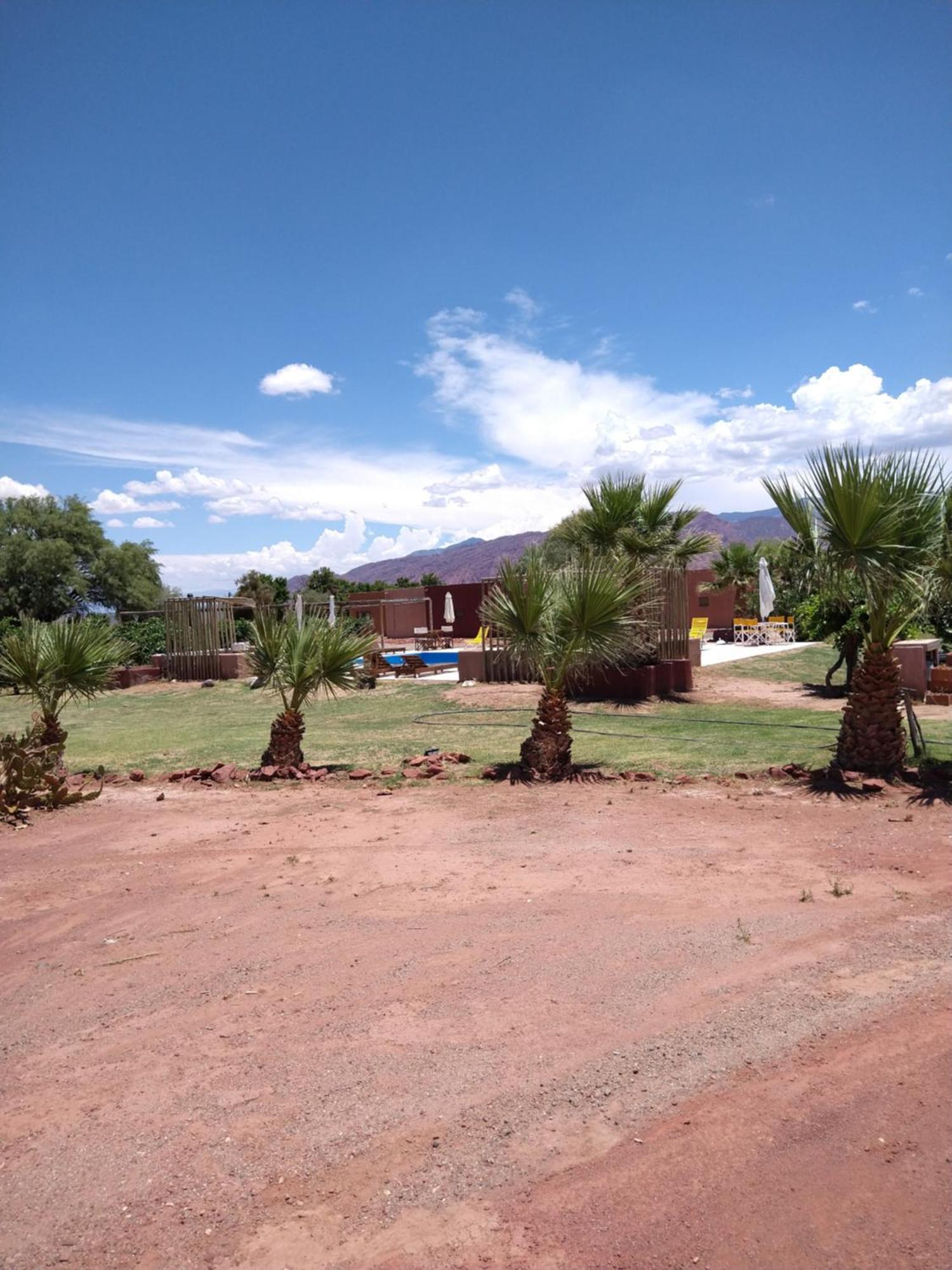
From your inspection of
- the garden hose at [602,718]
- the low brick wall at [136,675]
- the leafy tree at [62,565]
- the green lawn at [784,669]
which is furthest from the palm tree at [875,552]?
the leafy tree at [62,565]

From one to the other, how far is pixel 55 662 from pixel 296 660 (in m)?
2.87

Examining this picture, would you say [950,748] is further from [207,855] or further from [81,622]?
[81,622]

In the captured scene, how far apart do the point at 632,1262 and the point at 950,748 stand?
9156 millimetres

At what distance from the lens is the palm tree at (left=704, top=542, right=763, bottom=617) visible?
130 feet

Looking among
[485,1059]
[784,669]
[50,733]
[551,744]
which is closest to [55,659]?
[50,733]

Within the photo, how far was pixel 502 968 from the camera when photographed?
4602mm

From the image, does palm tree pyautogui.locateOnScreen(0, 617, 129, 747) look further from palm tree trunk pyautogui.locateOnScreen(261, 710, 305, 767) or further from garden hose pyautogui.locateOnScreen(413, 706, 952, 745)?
garden hose pyautogui.locateOnScreen(413, 706, 952, 745)

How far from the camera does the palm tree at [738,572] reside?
130ft

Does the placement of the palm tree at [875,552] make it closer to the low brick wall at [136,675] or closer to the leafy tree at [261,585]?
the low brick wall at [136,675]

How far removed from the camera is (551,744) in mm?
9609

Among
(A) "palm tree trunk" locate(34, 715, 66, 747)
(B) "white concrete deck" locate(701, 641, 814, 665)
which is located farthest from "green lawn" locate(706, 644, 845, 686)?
(A) "palm tree trunk" locate(34, 715, 66, 747)

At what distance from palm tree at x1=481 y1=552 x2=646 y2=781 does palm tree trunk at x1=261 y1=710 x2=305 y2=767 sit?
8.36 ft

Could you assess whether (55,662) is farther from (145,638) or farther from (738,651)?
(738,651)

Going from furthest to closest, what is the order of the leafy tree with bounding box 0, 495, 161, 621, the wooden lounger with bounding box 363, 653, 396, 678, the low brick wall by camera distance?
the leafy tree with bounding box 0, 495, 161, 621 → the low brick wall → the wooden lounger with bounding box 363, 653, 396, 678
